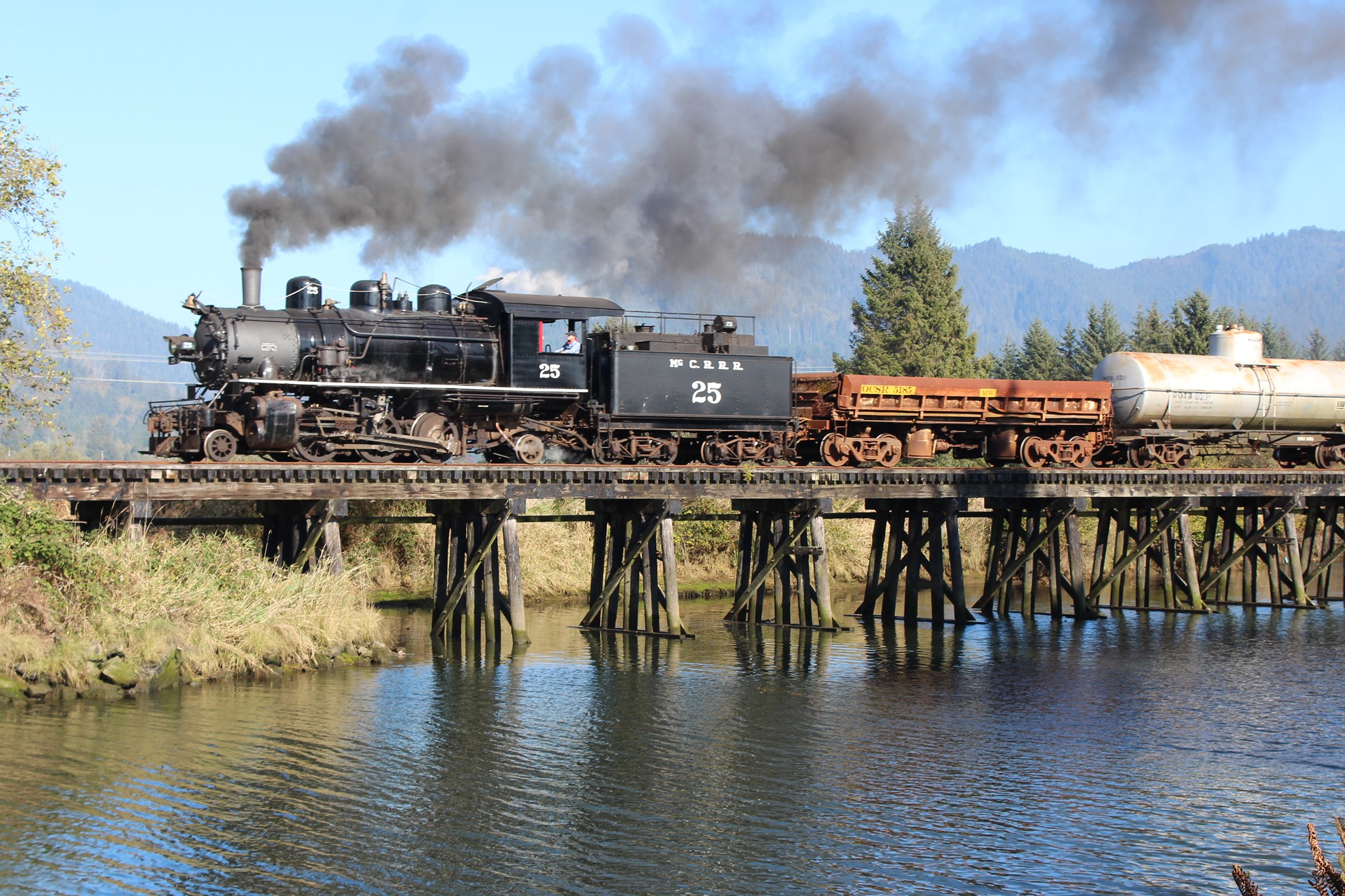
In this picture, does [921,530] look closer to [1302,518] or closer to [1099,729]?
[1099,729]

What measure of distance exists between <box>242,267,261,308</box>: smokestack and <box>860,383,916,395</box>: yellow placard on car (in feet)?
41.8

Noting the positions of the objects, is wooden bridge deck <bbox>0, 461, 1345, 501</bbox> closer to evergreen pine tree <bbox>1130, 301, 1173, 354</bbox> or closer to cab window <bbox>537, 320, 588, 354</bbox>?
cab window <bbox>537, 320, 588, 354</bbox>

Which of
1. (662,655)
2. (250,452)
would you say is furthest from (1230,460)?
(250,452)

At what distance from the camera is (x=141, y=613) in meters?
18.9

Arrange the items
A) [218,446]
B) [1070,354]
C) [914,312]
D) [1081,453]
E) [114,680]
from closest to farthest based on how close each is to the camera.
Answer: [114,680]
[218,446]
[1081,453]
[914,312]
[1070,354]

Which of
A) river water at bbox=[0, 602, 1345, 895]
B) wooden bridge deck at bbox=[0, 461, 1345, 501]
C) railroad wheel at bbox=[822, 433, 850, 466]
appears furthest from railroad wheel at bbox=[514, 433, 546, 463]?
railroad wheel at bbox=[822, 433, 850, 466]

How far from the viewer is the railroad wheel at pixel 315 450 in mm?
22078

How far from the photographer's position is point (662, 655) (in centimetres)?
2289

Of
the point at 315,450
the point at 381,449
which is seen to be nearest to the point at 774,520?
the point at 381,449

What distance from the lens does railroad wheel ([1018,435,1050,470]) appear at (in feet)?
97.1

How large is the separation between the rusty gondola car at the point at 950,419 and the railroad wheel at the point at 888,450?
0.02 m

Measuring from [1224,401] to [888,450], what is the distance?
8.94 m

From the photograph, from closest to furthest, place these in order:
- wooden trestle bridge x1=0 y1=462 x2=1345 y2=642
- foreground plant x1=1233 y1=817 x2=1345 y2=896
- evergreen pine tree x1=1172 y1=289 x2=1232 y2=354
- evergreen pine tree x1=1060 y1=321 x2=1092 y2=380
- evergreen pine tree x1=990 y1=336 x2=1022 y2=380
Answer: foreground plant x1=1233 y1=817 x2=1345 y2=896 < wooden trestle bridge x1=0 y1=462 x2=1345 y2=642 < evergreen pine tree x1=1172 y1=289 x2=1232 y2=354 < evergreen pine tree x1=1060 y1=321 x2=1092 y2=380 < evergreen pine tree x1=990 y1=336 x2=1022 y2=380

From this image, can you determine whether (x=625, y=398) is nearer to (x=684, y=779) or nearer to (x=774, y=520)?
(x=774, y=520)
